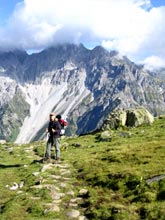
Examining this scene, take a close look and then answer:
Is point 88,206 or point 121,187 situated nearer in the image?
point 88,206

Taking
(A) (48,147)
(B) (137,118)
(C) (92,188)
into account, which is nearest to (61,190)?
(C) (92,188)

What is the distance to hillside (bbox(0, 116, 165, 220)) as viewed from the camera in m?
20.4

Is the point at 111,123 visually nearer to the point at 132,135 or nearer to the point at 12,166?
the point at 132,135

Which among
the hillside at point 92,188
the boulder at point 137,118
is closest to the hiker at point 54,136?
the hillside at point 92,188

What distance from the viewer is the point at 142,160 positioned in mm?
29266

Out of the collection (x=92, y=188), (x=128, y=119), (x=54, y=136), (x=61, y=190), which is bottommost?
(x=61, y=190)

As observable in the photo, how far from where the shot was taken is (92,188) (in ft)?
83.1

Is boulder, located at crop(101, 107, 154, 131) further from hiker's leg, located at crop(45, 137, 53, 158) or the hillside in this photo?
the hillside

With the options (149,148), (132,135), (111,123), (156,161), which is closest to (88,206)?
(156,161)

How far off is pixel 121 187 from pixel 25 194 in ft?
20.3

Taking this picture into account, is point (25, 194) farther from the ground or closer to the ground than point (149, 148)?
closer to the ground

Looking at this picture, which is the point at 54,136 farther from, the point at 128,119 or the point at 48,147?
the point at 128,119

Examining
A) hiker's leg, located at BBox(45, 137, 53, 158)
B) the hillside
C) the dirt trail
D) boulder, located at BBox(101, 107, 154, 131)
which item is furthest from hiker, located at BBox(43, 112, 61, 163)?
boulder, located at BBox(101, 107, 154, 131)

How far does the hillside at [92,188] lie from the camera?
20.4 metres
